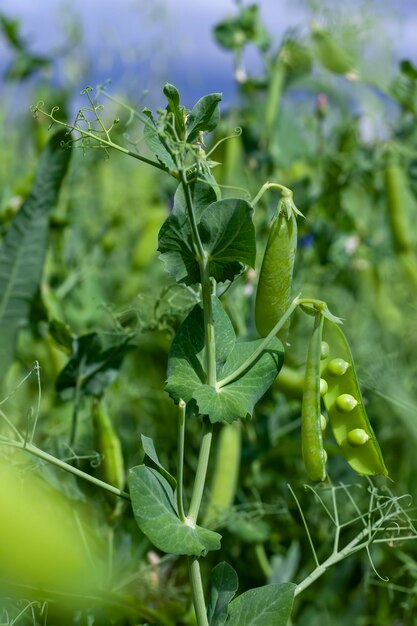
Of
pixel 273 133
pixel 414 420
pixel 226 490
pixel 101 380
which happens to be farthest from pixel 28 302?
pixel 273 133

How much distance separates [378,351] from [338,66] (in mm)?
443

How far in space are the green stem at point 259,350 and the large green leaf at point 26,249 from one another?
0.45 metres

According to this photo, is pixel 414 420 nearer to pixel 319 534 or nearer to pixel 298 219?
pixel 319 534

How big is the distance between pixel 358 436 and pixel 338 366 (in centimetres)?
4

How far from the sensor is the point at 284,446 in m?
0.95

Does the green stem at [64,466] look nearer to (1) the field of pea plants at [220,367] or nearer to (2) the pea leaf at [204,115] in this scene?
(1) the field of pea plants at [220,367]

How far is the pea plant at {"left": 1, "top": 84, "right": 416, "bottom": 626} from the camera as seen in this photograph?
0.44 meters

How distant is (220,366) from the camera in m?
0.50

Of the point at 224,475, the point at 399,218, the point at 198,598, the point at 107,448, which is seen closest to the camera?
the point at 198,598

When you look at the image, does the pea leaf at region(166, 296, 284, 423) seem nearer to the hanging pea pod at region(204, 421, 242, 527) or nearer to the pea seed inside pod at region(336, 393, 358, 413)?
the pea seed inside pod at region(336, 393, 358, 413)

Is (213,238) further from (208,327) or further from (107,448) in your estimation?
(107,448)

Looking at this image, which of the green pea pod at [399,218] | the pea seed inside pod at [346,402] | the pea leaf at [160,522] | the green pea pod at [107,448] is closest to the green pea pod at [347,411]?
the pea seed inside pod at [346,402]

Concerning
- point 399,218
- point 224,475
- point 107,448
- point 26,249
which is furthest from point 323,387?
point 399,218

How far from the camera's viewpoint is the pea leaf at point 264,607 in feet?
1.48
